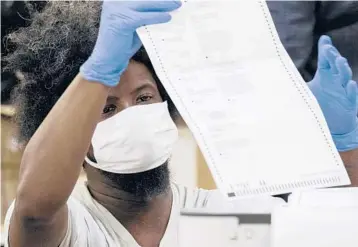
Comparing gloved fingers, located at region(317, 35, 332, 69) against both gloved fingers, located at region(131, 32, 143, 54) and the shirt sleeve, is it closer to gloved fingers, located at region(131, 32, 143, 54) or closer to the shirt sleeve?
the shirt sleeve

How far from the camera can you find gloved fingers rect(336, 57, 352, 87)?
1.00 metres

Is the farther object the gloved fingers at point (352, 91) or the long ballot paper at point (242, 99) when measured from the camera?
the gloved fingers at point (352, 91)

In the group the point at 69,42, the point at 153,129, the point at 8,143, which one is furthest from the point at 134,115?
the point at 8,143

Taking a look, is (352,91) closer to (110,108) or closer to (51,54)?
(110,108)

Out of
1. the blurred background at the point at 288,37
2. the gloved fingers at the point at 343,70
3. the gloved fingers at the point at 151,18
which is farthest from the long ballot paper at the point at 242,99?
the blurred background at the point at 288,37

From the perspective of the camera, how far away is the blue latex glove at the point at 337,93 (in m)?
1.02

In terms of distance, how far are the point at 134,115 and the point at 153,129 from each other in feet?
0.12

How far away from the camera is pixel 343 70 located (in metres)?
1.01

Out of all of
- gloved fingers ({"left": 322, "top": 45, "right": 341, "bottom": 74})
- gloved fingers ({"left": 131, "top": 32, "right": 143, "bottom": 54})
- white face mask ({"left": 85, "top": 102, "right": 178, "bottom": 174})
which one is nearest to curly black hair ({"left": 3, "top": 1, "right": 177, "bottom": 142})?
white face mask ({"left": 85, "top": 102, "right": 178, "bottom": 174})

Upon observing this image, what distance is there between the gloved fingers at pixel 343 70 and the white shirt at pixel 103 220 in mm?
256

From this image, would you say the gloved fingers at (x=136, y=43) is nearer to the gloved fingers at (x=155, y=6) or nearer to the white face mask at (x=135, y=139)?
the gloved fingers at (x=155, y=6)

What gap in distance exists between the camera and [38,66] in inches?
44.6

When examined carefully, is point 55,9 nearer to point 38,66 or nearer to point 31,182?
point 38,66

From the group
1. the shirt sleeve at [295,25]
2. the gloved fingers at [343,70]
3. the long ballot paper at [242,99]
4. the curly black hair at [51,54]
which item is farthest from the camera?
the shirt sleeve at [295,25]
